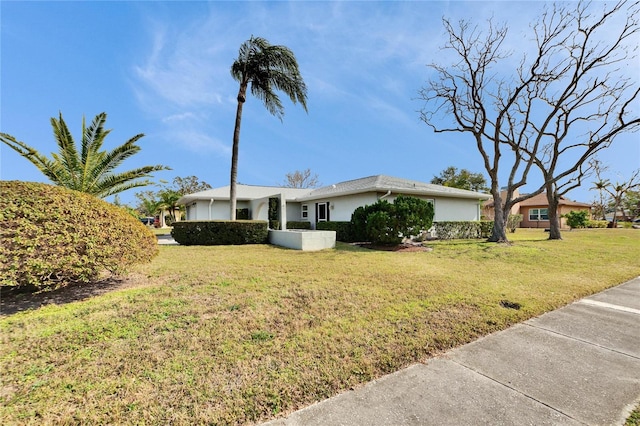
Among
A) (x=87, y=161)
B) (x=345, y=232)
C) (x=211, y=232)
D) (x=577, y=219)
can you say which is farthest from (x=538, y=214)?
(x=87, y=161)

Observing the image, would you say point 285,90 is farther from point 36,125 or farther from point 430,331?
point 430,331

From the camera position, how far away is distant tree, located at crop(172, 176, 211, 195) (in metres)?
44.2

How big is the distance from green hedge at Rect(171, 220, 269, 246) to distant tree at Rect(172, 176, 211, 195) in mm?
34447

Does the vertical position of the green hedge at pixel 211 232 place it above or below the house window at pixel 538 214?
below

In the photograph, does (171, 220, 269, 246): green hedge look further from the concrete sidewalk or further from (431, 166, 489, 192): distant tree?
(431, 166, 489, 192): distant tree

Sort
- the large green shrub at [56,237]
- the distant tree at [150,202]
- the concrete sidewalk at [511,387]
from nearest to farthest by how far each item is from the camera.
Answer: the concrete sidewalk at [511,387] < the large green shrub at [56,237] < the distant tree at [150,202]

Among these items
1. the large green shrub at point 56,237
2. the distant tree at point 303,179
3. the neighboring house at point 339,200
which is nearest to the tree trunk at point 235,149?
the neighboring house at point 339,200

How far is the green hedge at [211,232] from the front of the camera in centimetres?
1288

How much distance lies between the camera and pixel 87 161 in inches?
342

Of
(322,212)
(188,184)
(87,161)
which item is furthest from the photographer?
(188,184)

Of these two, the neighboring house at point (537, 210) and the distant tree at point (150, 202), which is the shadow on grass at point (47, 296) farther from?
the neighboring house at point (537, 210)

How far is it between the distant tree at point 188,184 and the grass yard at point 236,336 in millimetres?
42089

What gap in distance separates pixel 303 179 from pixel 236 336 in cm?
4128

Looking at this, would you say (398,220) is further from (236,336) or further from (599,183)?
(599,183)
